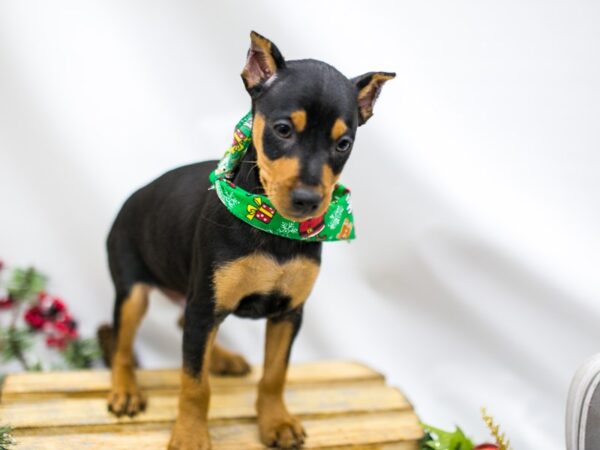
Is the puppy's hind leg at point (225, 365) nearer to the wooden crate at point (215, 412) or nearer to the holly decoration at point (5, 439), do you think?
the wooden crate at point (215, 412)

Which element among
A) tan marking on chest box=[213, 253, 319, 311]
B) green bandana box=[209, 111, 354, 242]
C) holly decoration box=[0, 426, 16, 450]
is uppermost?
green bandana box=[209, 111, 354, 242]

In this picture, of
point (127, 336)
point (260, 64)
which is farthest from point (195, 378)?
point (260, 64)

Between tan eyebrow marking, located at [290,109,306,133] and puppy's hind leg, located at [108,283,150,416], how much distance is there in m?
1.18

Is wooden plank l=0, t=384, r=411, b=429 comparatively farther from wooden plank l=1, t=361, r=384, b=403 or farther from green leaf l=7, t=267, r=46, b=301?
green leaf l=7, t=267, r=46, b=301

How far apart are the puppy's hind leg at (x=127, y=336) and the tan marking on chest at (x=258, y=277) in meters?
0.64

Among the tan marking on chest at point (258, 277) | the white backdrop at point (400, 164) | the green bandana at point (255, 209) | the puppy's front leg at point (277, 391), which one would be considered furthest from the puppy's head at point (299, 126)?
the white backdrop at point (400, 164)

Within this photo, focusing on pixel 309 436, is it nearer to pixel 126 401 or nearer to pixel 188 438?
pixel 188 438

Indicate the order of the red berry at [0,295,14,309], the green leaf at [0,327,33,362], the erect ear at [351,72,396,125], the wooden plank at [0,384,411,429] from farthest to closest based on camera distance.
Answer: the red berry at [0,295,14,309] < the green leaf at [0,327,33,362] < the wooden plank at [0,384,411,429] < the erect ear at [351,72,396,125]

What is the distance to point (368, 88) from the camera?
2.44m

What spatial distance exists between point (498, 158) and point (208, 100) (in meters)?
1.43

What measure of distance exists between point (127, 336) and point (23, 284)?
1.04 metres

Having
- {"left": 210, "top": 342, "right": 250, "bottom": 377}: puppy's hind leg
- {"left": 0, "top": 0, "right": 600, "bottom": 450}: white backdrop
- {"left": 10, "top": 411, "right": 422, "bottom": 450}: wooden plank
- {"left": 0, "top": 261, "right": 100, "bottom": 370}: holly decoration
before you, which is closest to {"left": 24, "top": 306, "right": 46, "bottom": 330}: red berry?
{"left": 0, "top": 261, "right": 100, "bottom": 370}: holly decoration

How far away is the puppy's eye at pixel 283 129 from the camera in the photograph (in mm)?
2246

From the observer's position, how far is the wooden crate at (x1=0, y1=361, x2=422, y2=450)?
2783 millimetres
